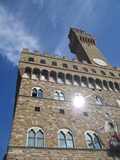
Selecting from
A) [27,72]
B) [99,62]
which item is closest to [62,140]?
[27,72]

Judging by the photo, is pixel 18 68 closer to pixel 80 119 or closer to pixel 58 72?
pixel 58 72

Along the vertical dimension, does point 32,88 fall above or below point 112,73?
below

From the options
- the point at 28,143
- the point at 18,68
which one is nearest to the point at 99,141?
the point at 28,143

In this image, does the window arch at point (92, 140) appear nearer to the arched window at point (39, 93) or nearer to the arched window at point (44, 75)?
the arched window at point (39, 93)

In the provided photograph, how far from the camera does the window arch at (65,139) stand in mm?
12380

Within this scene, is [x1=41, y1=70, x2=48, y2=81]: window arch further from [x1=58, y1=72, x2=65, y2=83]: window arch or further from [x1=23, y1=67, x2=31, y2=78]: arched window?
[x1=58, y1=72, x2=65, y2=83]: window arch

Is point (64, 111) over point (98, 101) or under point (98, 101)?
under

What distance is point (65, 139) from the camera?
12.7 m

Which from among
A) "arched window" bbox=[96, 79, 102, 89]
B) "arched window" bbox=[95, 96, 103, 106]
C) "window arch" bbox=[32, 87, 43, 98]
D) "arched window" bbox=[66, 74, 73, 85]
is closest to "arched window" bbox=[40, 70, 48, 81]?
"window arch" bbox=[32, 87, 43, 98]

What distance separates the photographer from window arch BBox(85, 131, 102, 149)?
1302cm

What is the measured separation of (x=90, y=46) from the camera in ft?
97.8

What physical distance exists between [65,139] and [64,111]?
2.78 meters

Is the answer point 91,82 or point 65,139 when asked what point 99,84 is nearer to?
point 91,82

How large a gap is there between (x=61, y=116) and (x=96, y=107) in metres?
4.11
